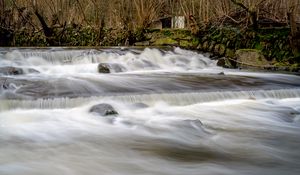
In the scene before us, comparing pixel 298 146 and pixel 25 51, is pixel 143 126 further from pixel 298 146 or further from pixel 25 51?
pixel 25 51

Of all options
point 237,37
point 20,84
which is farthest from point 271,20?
point 20,84

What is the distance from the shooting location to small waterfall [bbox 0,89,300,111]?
5.87 metres

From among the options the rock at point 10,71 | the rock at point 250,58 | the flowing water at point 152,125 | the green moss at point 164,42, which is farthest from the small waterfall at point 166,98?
the green moss at point 164,42

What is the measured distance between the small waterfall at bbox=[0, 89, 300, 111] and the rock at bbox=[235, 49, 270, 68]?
11.4 feet

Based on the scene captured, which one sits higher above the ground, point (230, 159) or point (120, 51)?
point (120, 51)

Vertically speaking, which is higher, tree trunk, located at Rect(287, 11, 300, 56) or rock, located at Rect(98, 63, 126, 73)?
tree trunk, located at Rect(287, 11, 300, 56)

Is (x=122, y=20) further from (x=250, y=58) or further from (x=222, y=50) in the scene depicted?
(x=250, y=58)

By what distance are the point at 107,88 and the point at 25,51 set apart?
438 centimetres

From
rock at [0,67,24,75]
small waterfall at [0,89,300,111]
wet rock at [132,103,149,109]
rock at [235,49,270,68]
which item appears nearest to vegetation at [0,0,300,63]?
rock at [235,49,270,68]

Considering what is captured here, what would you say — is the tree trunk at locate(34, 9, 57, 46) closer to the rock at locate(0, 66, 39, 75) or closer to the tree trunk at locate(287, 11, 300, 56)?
the rock at locate(0, 66, 39, 75)

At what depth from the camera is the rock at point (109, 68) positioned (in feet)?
31.5

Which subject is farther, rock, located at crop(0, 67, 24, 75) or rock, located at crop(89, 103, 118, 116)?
rock, located at crop(0, 67, 24, 75)

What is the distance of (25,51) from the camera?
34.6ft

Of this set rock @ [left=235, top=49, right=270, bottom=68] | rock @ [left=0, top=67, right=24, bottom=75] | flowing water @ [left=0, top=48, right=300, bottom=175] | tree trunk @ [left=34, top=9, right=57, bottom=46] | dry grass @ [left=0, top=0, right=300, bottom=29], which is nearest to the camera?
flowing water @ [left=0, top=48, right=300, bottom=175]
